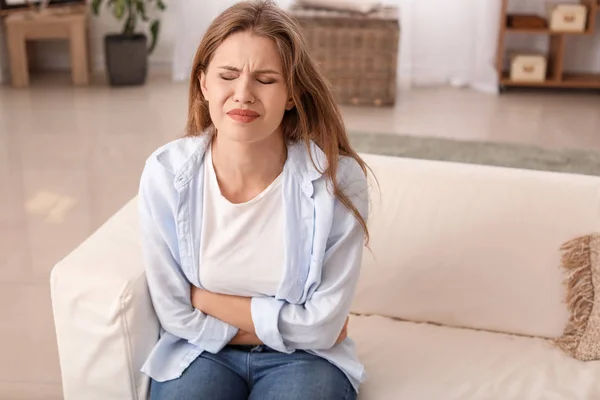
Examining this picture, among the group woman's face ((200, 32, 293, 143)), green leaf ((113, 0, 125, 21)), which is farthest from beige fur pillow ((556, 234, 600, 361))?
green leaf ((113, 0, 125, 21))

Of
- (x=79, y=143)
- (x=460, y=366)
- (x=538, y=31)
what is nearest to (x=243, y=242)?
(x=460, y=366)

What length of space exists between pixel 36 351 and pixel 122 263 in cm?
92

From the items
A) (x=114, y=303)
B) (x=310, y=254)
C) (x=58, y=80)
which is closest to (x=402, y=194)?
(x=310, y=254)

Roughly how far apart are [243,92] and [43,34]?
3.81 meters

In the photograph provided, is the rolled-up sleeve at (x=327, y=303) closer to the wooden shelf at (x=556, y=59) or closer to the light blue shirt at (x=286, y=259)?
the light blue shirt at (x=286, y=259)

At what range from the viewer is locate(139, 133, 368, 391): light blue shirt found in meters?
1.42

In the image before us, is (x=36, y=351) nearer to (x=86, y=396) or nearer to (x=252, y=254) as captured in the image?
Answer: (x=86, y=396)

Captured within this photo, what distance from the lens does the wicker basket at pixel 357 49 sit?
434 cm

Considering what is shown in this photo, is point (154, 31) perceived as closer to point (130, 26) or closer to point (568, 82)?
point (130, 26)

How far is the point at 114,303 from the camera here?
140 cm

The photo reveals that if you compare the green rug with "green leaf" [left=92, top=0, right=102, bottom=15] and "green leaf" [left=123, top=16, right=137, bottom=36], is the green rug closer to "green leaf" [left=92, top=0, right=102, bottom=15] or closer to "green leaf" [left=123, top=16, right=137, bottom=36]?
"green leaf" [left=123, top=16, right=137, bottom=36]

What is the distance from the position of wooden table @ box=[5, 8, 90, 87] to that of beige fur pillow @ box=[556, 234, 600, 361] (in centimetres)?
377

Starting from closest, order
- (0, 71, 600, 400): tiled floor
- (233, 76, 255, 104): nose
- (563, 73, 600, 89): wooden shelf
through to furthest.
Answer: (233, 76, 255, 104): nose < (0, 71, 600, 400): tiled floor < (563, 73, 600, 89): wooden shelf

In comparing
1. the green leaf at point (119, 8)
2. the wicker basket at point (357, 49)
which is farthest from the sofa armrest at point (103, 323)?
the green leaf at point (119, 8)
